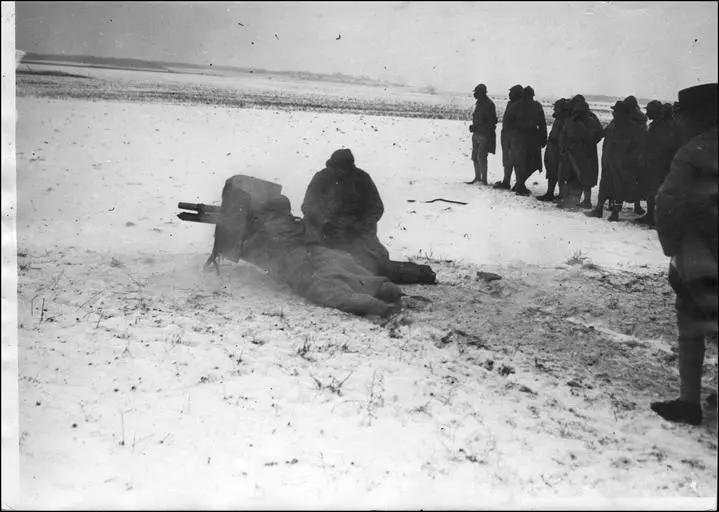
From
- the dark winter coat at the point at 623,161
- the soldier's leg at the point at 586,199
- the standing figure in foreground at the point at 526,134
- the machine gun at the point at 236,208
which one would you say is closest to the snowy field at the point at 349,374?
the machine gun at the point at 236,208

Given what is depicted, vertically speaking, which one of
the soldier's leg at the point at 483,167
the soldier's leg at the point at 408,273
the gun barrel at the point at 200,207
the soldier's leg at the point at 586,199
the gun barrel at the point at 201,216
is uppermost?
the soldier's leg at the point at 483,167

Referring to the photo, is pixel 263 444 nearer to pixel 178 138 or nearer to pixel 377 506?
pixel 377 506

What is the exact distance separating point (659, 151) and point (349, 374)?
6316mm

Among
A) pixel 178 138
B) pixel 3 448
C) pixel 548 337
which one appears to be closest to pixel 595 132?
pixel 548 337

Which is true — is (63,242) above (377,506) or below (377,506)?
above

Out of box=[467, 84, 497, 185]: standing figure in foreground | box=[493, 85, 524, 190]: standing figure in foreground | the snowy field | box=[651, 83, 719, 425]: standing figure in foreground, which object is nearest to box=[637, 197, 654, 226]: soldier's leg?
the snowy field

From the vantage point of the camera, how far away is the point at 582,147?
32.0 ft

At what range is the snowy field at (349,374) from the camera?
126 inches

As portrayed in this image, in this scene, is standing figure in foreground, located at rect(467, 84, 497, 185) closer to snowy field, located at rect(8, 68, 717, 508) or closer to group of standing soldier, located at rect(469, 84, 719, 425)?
group of standing soldier, located at rect(469, 84, 719, 425)

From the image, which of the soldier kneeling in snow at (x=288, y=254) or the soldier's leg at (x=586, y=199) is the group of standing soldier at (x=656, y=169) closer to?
the soldier's leg at (x=586, y=199)

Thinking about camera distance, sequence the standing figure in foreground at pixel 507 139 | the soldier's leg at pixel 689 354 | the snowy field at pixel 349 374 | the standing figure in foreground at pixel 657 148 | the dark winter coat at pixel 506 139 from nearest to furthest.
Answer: the snowy field at pixel 349 374 < the soldier's leg at pixel 689 354 < the standing figure in foreground at pixel 657 148 < the standing figure in foreground at pixel 507 139 < the dark winter coat at pixel 506 139

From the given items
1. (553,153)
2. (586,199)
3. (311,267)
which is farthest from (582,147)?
(311,267)

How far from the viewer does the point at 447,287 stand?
19.8ft

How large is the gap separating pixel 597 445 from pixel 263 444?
188cm
